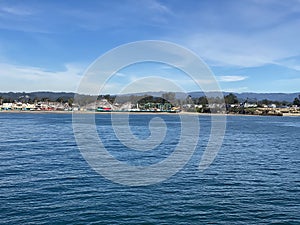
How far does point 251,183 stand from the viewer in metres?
20.0

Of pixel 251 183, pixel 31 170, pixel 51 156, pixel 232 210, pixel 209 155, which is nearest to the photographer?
pixel 232 210

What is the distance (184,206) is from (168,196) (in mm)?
1660

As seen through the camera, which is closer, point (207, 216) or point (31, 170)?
point (207, 216)

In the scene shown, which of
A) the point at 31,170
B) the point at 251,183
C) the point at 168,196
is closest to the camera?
the point at 168,196

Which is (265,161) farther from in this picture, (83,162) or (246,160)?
(83,162)

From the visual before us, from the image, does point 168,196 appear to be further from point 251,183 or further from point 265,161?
point 265,161

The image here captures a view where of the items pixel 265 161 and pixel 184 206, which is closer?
pixel 184 206

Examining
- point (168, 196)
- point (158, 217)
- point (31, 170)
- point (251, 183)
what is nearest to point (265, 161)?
point (251, 183)

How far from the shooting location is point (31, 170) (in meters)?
21.8

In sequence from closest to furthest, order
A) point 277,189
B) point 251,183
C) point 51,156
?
1. point 277,189
2. point 251,183
3. point 51,156

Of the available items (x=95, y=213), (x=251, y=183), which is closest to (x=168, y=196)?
(x=95, y=213)

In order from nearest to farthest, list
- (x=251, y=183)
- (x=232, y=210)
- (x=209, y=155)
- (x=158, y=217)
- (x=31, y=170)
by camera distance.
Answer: (x=158, y=217), (x=232, y=210), (x=251, y=183), (x=31, y=170), (x=209, y=155)

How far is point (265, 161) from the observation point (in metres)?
28.4

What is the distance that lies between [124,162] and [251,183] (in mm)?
10212
